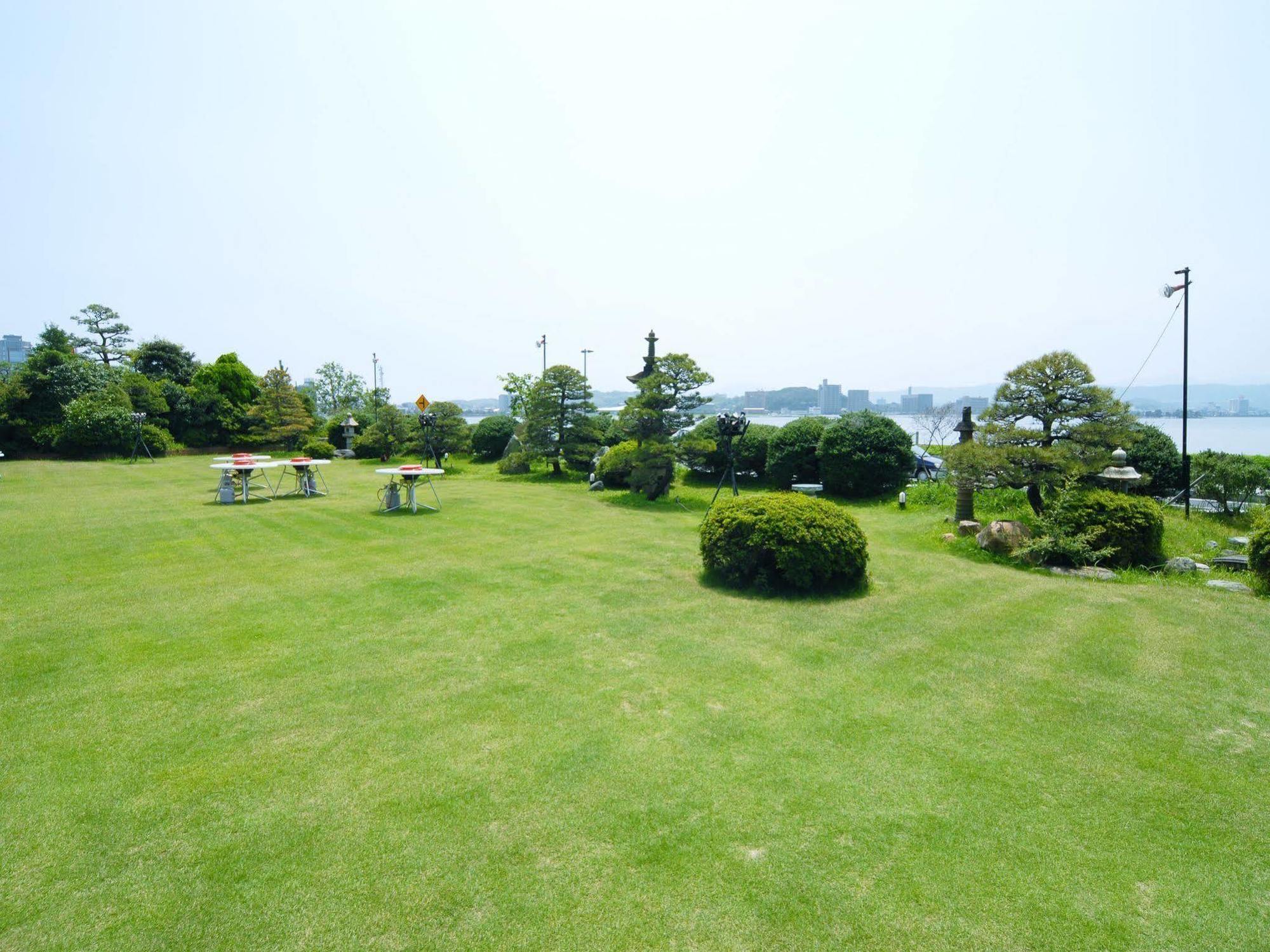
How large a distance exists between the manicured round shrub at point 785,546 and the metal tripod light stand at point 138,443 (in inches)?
959

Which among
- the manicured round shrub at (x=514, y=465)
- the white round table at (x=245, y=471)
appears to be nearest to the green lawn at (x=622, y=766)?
the white round table at (x=245, y=471)

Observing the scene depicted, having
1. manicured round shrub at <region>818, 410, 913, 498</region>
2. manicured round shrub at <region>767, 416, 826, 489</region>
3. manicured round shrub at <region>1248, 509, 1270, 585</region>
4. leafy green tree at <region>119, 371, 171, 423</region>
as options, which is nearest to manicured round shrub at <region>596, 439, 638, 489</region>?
manicured round shrub at <region>767, 416, 826, 489</region>

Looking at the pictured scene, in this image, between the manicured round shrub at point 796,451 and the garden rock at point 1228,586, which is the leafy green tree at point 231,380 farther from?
the garden rock at point 1228,586

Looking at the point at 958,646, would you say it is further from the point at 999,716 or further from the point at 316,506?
the point at 316,506

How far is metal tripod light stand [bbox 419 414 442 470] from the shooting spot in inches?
804

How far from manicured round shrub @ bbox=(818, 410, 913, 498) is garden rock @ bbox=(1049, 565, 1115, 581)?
627cm

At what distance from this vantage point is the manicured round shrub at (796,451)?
51.5 ft

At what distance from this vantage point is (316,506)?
42.0ft

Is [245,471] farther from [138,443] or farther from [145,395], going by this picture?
[145,395]

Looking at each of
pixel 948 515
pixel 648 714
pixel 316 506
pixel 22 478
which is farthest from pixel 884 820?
pixel 22 478

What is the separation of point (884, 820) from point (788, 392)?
192 ft

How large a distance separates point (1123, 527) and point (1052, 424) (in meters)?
2.20

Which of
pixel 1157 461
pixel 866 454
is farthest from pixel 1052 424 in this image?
pixel 866 454

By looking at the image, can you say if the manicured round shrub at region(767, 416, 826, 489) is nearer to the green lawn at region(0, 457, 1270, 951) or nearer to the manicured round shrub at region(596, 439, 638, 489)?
the manicured round shrub at region(596, 439, 638, 489)
